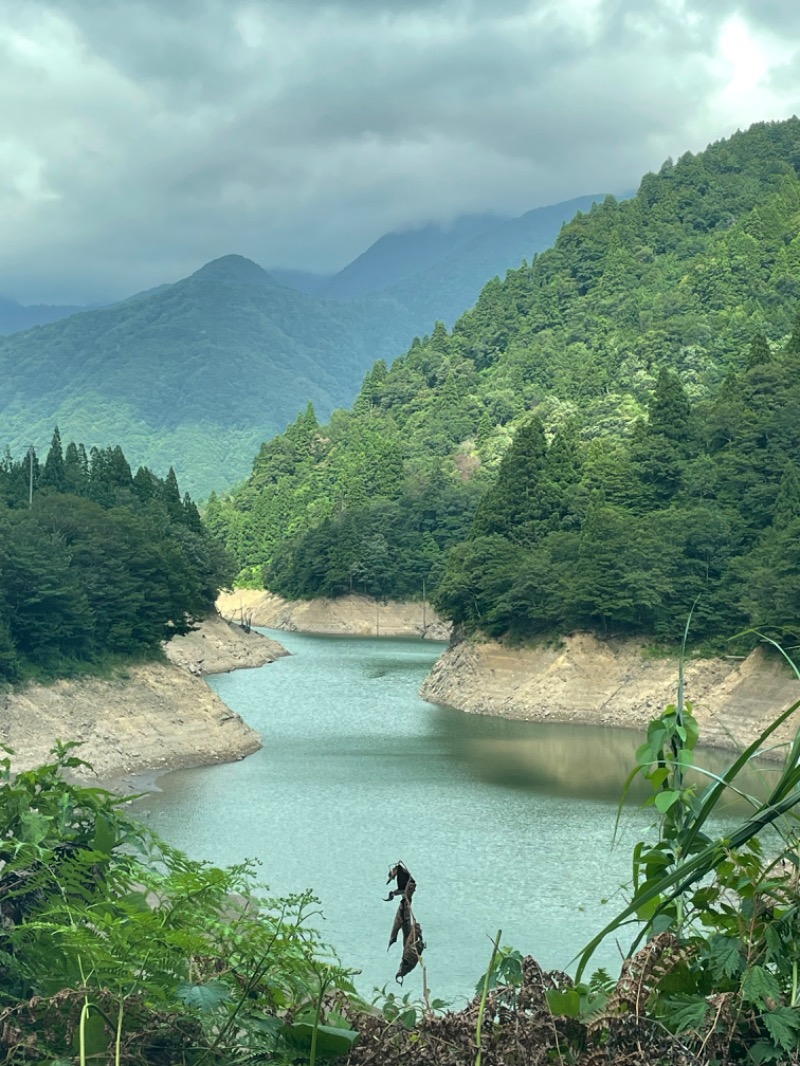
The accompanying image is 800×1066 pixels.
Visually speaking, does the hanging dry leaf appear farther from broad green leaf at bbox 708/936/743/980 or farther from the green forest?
the green forest

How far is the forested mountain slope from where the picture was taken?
51.1 m

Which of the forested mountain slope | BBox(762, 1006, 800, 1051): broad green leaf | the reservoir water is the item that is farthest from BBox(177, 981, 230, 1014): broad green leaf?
the forested mountain slope

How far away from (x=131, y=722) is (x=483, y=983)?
3563 cm

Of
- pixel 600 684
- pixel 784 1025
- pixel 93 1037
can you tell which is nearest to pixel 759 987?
pixel 784 1025

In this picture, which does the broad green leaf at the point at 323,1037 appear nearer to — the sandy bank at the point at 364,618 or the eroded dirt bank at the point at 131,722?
the eroded dirt bank at the point at 131,722

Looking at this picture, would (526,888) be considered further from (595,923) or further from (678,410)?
(678,410)

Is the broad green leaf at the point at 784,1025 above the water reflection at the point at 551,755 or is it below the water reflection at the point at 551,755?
above

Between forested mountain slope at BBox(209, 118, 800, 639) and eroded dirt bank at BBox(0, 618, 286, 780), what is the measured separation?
15.5 metres

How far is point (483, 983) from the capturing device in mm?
3385

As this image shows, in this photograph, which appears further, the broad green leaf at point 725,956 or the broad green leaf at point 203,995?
the broad green leaf at point 203,995

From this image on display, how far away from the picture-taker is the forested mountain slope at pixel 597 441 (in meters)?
51.1

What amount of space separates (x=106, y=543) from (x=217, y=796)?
12267 mm

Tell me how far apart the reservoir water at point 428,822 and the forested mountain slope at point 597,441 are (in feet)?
21.3

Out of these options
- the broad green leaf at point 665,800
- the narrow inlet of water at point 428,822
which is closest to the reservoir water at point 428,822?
the narrow inlet of water at point 428,822
